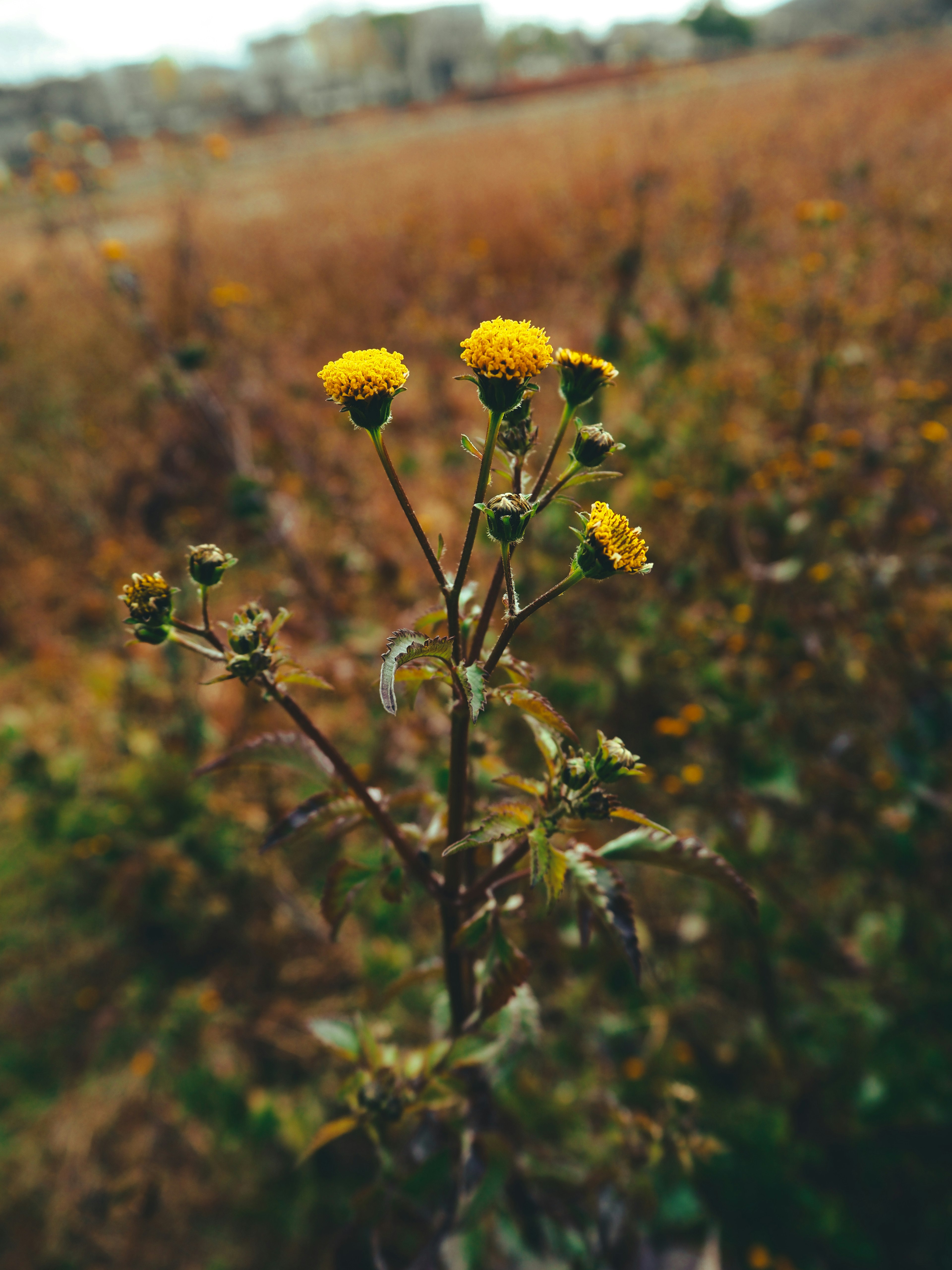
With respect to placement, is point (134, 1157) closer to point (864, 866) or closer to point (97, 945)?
point (97, 945)

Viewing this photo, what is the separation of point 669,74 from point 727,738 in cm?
670

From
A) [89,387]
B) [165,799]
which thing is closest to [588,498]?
[165,799]

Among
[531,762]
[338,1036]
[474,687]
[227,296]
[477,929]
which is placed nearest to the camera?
[474,687]

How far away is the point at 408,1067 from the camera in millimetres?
1309

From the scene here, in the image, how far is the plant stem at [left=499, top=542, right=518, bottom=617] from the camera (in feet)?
2.46

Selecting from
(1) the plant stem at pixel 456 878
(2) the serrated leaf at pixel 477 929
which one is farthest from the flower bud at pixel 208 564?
(2) the serrated leaf at pixel 477 929

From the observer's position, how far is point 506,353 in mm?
789

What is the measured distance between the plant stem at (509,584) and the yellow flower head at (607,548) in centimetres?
8

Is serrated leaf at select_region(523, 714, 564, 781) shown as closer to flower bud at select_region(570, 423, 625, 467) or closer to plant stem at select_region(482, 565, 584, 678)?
plant stem at select_region(482, 565, 584, 678)

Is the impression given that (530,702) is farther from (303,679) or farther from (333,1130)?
(333,1130)

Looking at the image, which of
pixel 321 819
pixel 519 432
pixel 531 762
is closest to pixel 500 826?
pixel 321 819

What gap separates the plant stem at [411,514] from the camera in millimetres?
733

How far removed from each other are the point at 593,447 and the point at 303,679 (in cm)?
46

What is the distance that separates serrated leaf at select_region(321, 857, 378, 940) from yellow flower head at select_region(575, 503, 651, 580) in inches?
22.1
